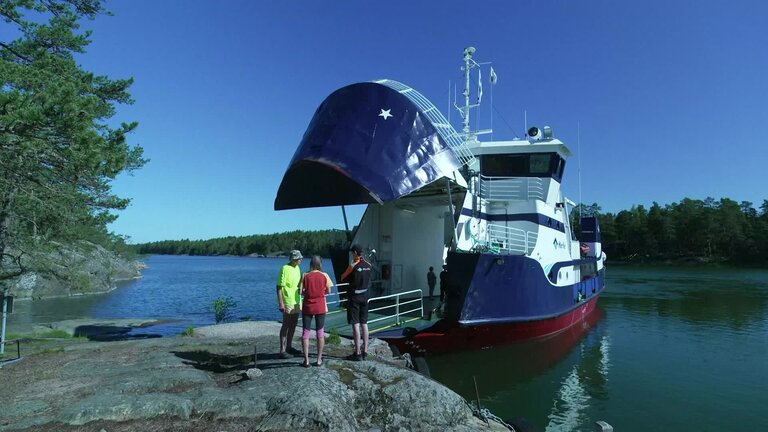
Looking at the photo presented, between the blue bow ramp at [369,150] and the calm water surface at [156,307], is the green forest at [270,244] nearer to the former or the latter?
the calm water surface at [156,307]

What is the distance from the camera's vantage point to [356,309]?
719cm

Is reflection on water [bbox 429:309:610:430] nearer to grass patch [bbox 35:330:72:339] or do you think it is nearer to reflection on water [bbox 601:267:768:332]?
reflection on water [bbox 601:267:768:332]

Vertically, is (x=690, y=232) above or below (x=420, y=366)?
above

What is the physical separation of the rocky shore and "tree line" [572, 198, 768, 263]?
83.7 metres

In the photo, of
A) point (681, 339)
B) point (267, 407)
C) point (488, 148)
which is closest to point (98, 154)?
point (267, 407)

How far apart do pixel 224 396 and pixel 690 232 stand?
89.0 meters

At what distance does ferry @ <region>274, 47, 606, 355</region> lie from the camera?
1066 cm

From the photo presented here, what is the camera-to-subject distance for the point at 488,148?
1545cm

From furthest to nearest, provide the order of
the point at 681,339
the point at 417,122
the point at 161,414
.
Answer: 1. the point at 681,339
2. the point at 417,122
3. the point at 161,414

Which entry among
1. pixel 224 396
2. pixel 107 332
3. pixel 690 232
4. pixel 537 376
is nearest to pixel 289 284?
pixel 224 396

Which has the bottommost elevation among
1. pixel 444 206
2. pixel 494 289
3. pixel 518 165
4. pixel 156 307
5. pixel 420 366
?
pixel 156 307

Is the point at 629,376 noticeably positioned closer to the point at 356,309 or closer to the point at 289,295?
the point at 356,309

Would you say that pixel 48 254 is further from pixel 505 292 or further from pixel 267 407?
pixel 505 292

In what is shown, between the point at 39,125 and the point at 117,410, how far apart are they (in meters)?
3.91
